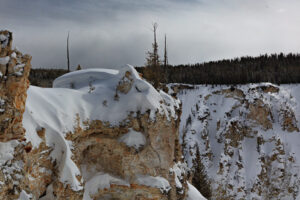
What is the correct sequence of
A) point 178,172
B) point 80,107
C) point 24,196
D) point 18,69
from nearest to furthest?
point 24,196 → point 18,69 → point 80,107 → point 178,172

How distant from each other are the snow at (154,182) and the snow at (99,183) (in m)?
0.50

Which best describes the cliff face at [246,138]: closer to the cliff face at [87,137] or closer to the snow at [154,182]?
the cliff face at [87,137]

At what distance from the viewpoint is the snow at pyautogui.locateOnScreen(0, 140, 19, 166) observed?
7.67 metres

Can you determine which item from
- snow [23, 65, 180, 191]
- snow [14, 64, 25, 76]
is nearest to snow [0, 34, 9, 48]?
snow [14, 64, 25, 76]

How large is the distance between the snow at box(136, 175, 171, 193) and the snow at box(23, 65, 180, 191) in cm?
117

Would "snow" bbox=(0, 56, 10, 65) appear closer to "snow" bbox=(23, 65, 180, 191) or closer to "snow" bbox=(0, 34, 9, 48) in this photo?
"snow" bbox=(0, 34, 9, 48)

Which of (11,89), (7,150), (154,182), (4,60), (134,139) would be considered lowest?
(154,182)

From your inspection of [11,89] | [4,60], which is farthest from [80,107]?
[4,60]

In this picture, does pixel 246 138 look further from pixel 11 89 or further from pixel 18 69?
pixel 11 89

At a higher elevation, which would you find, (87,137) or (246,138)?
(87,137)

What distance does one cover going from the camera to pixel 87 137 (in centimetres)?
1152

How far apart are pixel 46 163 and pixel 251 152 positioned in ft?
116

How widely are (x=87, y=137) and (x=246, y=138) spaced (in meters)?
34.8

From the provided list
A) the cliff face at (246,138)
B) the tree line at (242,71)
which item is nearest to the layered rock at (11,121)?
the cliff face at (246,138)
